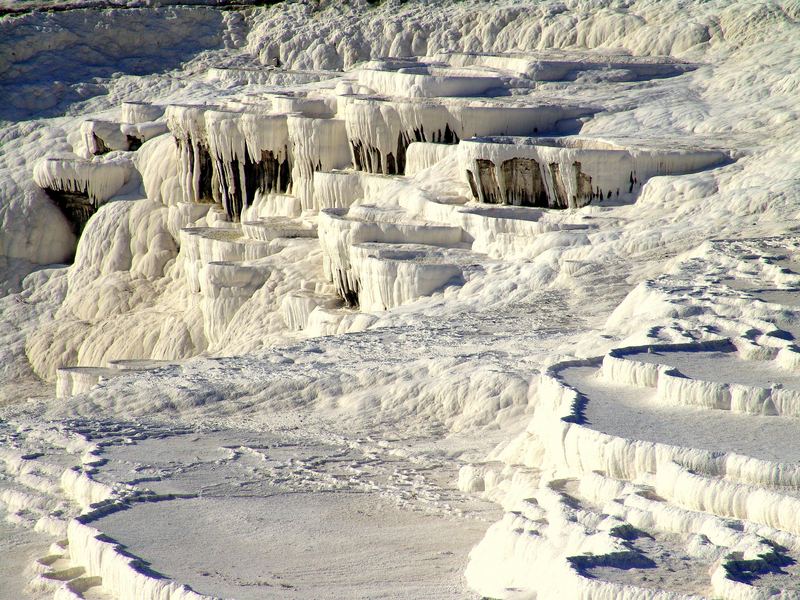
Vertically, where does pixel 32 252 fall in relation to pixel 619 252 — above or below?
below

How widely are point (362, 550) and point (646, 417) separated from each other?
2064 millimetres

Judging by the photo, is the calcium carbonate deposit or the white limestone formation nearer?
the calcium carbonate deposit

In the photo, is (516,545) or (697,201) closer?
(516,545)

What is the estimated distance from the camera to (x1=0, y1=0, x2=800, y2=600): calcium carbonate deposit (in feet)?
26.4

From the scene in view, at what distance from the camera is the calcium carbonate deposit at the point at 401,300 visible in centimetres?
805

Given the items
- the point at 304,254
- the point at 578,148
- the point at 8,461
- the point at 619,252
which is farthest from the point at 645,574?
the point at 304,254

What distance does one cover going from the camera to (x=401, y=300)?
16.8 m

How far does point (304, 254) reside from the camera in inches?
821

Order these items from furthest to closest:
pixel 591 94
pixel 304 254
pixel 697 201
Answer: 1. pixel 591 94
2. pixel 304 254
3. pixel 697 201

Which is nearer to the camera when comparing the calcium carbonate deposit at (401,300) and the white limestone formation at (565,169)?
the calcium carbonate deposit at (401,300)

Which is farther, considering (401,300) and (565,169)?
(565,169)

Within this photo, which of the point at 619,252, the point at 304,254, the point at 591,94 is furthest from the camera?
the point at 591,94

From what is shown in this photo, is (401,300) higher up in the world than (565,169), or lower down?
lower down

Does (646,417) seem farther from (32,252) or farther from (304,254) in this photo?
(32,252)
